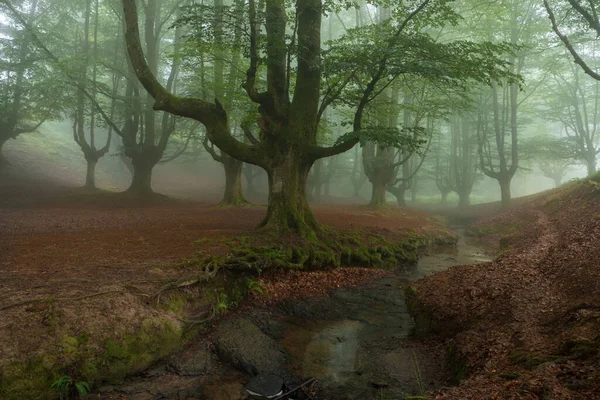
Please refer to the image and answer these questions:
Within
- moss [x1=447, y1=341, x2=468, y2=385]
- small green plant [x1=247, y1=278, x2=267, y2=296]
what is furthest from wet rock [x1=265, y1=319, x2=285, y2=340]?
moss [x1=447, y1=341, x2=468, y2=385]

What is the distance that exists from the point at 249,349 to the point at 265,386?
0.99m

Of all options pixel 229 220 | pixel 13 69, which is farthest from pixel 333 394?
pixel 13 69

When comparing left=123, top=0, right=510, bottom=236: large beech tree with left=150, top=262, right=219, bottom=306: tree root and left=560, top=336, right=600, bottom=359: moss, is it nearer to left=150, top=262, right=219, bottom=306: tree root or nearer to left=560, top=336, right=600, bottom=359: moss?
left=150, top=262, right=219, bottom=306: tree root

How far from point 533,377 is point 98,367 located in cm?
479

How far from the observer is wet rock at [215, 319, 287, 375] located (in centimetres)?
528

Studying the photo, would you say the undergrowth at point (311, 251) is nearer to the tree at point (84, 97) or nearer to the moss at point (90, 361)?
the moss at point (90, 361)

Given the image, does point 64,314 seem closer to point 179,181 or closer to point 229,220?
point 229,220

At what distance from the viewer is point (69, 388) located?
423 cm

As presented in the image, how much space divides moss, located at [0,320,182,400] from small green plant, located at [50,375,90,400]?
62 mm

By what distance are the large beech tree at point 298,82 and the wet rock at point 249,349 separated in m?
4.73

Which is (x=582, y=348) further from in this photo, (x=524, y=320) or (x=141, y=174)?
(x=141, y=174)

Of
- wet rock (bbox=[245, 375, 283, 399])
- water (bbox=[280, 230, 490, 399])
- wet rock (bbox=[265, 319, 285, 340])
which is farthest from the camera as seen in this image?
wet rock (bbox=[265, 319, 285, 340])

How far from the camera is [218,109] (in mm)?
10844

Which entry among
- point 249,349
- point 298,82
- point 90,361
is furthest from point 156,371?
point 298,82
